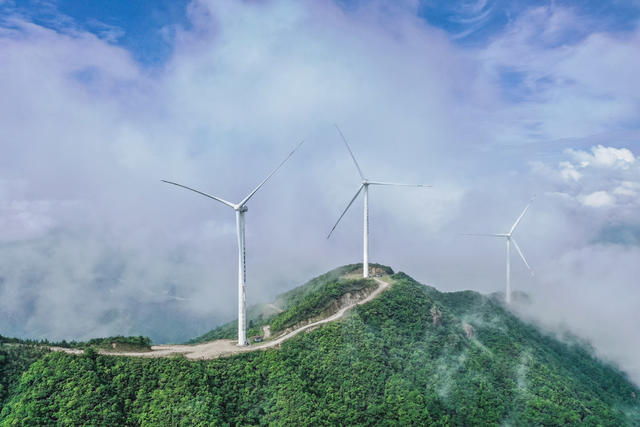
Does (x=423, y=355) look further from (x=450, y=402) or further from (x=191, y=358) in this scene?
(x=191, y=358)

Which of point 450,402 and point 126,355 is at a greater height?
point 126,355

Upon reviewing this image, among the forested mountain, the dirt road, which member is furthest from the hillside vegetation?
the dirt road

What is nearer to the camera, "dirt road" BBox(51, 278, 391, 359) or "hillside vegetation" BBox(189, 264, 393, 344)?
"dirt road" BBox(51, 278, 391, 359)

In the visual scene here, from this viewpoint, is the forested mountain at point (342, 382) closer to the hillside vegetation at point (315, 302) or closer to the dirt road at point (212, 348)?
the hillside vegetation at point (315, 302)

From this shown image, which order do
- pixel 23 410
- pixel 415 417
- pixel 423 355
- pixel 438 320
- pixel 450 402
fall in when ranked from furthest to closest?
1. pixel 438 320
2. pixel 423 355
3. pixel 450 402
4. pixel 415 417
5. pixel 23 410

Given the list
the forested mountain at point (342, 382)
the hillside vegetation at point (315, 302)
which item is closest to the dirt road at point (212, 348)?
the forested mountain at point (342, 382)

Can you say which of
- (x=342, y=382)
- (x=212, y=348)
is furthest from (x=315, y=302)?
(x=212, y=348)

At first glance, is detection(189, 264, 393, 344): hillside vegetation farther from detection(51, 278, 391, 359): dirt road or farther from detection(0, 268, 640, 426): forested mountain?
detection(51, 278, 391, 359): dirt road

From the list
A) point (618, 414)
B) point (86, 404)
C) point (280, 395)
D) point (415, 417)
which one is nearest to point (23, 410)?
point (86, 404)
